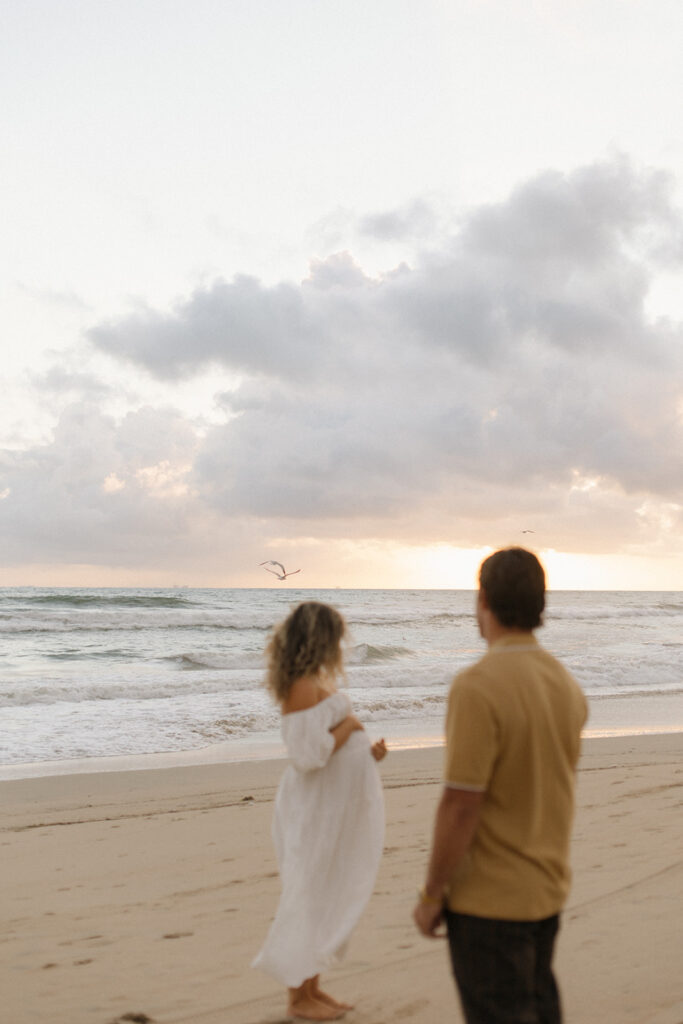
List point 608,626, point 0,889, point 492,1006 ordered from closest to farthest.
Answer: point 492,1006
point 0,889
point 608,626

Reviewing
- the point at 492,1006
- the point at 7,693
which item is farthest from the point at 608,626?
the point at 492,1006

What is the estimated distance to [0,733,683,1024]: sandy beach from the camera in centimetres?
394

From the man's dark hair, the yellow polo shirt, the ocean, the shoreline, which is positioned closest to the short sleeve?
the yellow polo shirt

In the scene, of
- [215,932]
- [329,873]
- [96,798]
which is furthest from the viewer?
[96,798]

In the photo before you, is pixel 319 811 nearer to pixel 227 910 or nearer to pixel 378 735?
pixel 227 910

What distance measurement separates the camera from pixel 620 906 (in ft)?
16.5

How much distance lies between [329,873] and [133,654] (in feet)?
74.9

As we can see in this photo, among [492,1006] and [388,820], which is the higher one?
[492,1006]

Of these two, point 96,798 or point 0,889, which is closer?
point 0,889

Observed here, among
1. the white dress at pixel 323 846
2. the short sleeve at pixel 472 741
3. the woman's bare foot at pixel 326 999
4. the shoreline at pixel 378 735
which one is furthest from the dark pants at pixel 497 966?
the shoreline at pixel 378 735

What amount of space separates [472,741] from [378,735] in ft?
35.0

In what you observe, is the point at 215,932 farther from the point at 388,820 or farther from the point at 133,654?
the point at 133,654

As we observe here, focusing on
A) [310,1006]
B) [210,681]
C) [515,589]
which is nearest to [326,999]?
[310,1006]

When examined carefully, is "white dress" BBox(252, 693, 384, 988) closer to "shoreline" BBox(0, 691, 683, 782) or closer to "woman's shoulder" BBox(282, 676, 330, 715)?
"woman's shoulder" BBox(282, 676, 330, 715)
